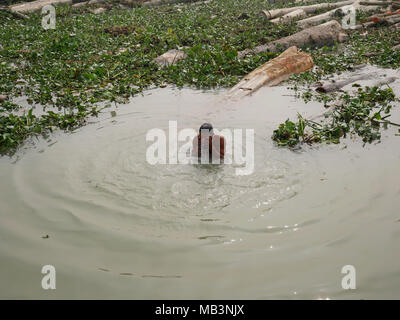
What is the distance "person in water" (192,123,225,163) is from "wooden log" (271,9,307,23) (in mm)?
10197

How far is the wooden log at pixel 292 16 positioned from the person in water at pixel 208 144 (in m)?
10.2

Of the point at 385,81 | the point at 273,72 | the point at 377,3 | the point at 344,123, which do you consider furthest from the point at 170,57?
the point at 377,3

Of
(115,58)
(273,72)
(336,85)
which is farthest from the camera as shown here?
(115,58)

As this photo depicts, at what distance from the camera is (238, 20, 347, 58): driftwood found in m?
10.3

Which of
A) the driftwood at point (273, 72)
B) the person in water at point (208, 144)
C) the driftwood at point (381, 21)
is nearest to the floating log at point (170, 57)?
the driftwood at point (273, 72)

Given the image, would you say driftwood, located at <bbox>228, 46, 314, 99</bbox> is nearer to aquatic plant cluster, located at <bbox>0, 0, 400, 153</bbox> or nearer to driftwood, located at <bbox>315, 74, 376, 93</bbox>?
aquatic plant cluster, located at <bbox>0, 0, 400, 153</bbox>

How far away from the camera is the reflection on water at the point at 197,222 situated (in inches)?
120

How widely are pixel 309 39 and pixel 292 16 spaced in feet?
13.1

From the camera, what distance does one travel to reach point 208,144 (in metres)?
4.95

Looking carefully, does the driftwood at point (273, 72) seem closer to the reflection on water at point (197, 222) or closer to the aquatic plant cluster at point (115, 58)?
the aquatic plant cluster at point (115, 58)

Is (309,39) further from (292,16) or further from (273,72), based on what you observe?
(292,16)

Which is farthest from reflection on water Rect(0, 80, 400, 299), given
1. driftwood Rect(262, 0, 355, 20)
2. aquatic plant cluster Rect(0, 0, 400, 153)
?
driftwood Rect(262, 0, 355, 20)
